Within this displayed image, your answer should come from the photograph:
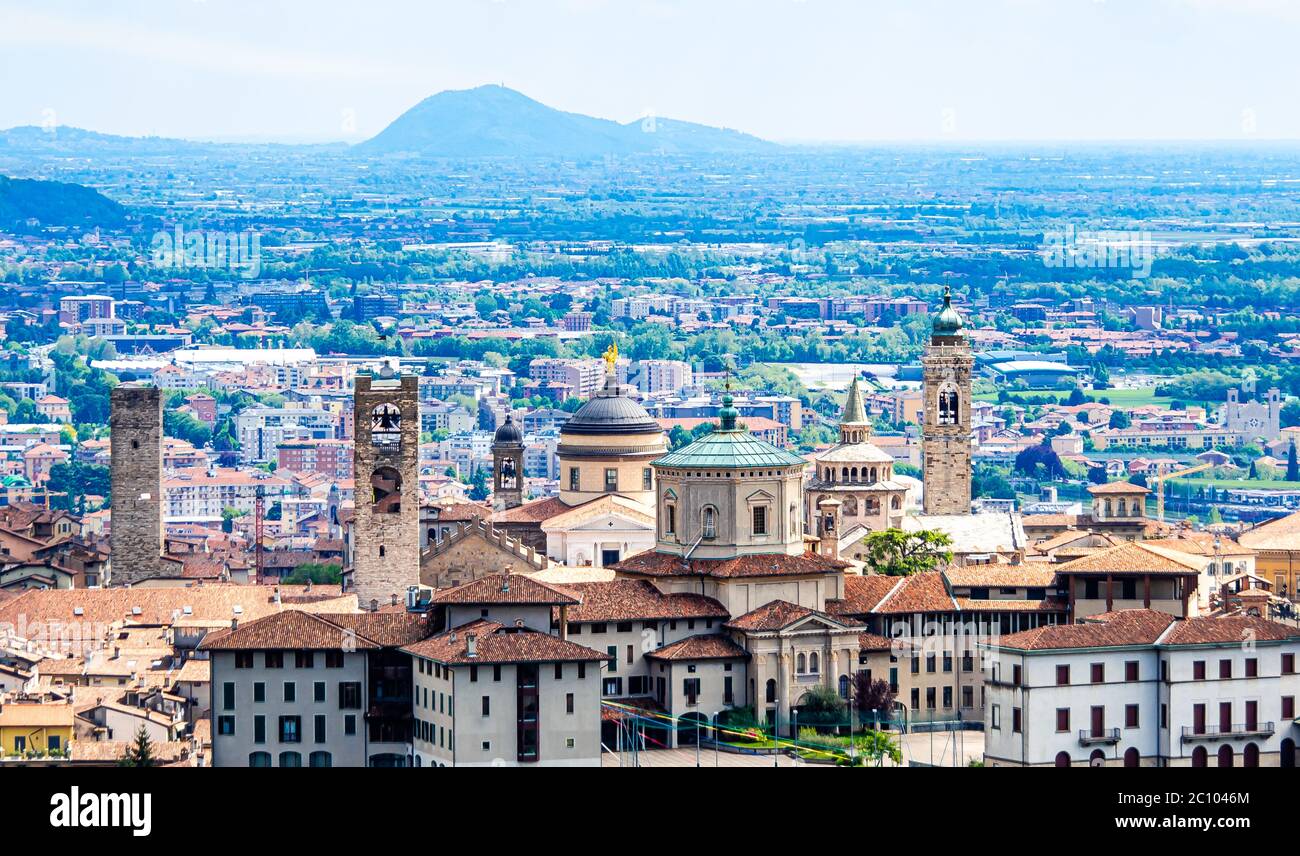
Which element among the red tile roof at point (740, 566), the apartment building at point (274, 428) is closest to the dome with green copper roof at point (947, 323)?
the red tile roof at point (740, 566)

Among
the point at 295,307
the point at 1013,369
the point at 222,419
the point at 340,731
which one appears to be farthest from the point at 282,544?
the point at 295,307

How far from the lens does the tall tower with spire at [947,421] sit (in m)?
54.4

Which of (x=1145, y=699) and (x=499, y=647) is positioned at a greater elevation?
(x=499, y=647)

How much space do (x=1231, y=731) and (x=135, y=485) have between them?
93.8 feet

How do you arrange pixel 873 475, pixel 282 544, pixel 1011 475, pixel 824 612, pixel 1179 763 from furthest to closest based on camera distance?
pixel 1011 475
pixel 282 544
pixel 873 475
pixel 824 612
pixel 1179 763

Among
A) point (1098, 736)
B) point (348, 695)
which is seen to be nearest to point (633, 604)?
point (348, 695)

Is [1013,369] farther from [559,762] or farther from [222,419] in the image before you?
[559,762]

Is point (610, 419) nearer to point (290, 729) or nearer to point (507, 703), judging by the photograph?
point (290, 729)

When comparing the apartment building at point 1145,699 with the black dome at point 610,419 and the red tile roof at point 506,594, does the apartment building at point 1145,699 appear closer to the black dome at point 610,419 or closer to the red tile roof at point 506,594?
the red tile roof at point 506,594

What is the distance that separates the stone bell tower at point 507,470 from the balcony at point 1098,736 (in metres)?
25.6

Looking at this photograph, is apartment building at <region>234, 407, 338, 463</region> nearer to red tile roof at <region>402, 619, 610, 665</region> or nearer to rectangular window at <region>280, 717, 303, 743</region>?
red tile roof at <region>402, 619, 610, 665</region>

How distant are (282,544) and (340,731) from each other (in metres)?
48.4

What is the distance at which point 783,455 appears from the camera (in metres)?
37.3

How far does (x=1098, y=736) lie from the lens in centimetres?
2831
